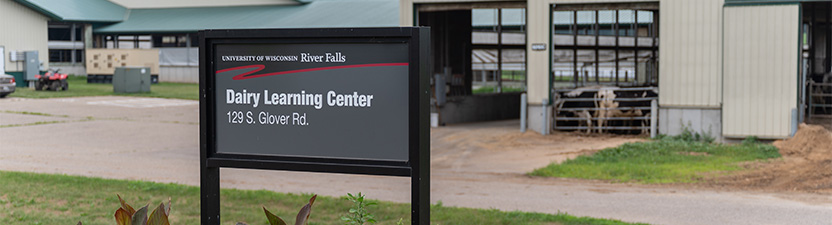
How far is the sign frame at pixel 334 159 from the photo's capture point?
6.02m

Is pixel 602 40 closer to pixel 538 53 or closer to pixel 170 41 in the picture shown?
pixel 170 41

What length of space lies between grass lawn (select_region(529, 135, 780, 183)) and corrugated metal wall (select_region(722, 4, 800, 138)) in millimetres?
553

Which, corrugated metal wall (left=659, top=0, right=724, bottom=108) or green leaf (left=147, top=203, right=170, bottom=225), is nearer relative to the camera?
green leaf (left=147, top=203, right=170, bottom=225)

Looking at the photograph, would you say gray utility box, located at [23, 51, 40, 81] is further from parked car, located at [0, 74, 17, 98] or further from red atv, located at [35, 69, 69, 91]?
parked car, located at [0, 74, 17, 98]

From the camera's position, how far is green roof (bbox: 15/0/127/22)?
4984 cm

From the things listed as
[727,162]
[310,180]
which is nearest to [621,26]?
[727,162]

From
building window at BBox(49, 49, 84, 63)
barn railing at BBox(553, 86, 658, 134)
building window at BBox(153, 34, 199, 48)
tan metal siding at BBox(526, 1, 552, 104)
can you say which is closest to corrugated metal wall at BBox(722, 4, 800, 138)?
barn railing at BBox(553, 86, 658, 134)

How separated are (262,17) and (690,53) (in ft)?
116

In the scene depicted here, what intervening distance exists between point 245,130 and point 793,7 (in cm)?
1622

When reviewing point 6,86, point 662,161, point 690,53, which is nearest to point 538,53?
point 690,53

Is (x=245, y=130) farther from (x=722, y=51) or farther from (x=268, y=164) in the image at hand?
(x=722, y=51)

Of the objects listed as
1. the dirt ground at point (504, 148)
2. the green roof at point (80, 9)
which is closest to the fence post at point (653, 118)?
the dirt ground at point (504, 148)

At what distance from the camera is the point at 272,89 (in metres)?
6.49

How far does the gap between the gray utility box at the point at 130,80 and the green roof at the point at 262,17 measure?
8.21m
